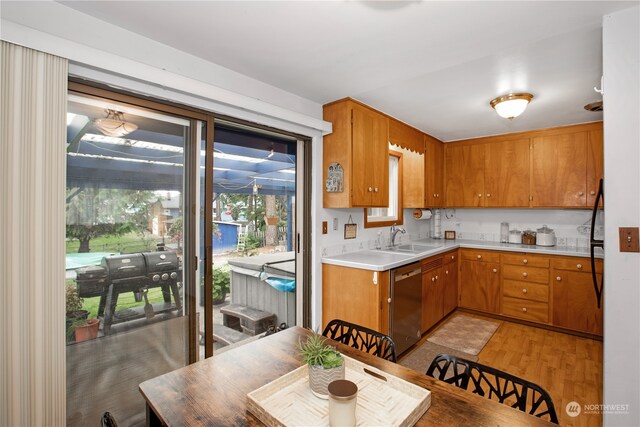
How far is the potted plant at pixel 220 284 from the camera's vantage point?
2273 millimetres

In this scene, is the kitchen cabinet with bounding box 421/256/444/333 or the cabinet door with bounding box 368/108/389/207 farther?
the kitchen cabinet with bounding box 421/256/444/333

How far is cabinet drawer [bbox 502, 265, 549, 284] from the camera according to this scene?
3520 mm

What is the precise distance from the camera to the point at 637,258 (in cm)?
140

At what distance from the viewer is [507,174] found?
3.99 metres

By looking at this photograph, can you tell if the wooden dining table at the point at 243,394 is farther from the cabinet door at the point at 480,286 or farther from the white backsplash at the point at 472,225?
the cabinet door at the point at 480,286

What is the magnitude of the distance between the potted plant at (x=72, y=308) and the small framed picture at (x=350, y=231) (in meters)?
2.24

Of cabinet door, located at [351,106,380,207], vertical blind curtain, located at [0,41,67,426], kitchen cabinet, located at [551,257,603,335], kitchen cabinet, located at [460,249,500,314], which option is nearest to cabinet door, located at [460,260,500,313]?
kitchen cabinet, located at [460,249,500,314]

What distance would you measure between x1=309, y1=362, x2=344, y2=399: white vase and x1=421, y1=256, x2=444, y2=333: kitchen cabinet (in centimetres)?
234

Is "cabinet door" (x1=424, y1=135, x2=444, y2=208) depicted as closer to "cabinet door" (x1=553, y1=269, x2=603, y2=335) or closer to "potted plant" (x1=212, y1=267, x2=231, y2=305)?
"cabinet door" (x1=553, y1=269, x2=603, y2=335)

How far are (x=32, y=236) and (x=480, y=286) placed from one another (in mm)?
4338

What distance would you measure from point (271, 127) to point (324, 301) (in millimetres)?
1681

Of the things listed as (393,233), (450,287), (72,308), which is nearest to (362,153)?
(393,233)

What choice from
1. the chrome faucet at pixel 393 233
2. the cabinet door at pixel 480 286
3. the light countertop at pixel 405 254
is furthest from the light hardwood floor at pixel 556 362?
the chrome faucet at pixel 393 233

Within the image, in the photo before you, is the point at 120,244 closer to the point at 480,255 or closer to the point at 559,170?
the point at 480,255
